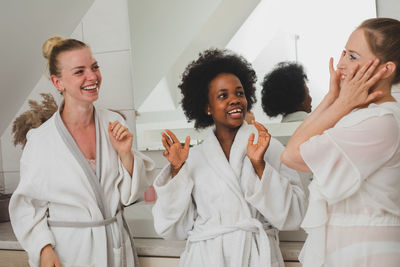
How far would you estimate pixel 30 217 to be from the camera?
152 centimetres

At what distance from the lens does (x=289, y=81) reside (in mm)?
1902

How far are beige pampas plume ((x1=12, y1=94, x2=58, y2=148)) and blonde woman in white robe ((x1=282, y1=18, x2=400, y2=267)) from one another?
4.75 feet

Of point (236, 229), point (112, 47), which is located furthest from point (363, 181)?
point (112, 47)

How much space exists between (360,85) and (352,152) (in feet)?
0.61

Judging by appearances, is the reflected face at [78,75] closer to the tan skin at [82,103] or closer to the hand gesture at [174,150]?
the tan skin at [82,103]

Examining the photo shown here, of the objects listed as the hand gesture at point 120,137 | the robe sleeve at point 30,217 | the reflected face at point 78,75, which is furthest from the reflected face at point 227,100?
the robe sleeve at point 30,217

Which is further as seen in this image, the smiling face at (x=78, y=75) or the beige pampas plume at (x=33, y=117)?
the beige pampas plume at (x=33, y=117)

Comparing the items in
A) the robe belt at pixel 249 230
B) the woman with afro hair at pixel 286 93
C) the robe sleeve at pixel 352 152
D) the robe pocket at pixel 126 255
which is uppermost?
the woman with afro hair at pixel 286 93

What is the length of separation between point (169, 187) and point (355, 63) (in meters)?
0.72

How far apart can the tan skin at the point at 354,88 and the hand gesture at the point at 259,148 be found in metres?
0.21

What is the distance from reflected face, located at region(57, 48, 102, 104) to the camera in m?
1.55

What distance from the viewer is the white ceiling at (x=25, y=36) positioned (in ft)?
6.50

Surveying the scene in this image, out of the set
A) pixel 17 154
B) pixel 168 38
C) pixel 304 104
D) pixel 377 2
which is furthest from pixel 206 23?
pixel 17 154

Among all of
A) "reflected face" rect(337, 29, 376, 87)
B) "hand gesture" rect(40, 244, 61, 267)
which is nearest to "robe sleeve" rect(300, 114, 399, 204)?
"reflected face" rect(337, 29, 376, 87)
